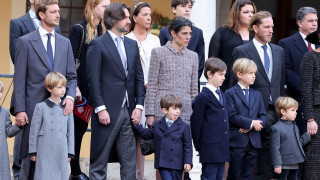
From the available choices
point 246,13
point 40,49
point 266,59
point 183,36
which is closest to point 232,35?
point 246,13

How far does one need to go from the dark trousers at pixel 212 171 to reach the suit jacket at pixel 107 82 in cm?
98

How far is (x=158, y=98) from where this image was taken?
7.79 meters

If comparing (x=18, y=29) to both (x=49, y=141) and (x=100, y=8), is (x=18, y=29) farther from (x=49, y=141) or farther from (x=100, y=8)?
(x=49, y=141)

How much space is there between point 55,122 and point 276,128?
246 centimetres

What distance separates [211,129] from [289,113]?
3.27ft

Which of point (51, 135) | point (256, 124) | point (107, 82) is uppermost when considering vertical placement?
point (107, 82)

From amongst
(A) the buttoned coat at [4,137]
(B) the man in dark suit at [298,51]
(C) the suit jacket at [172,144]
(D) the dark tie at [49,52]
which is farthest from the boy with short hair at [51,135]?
(B) the man in dark suit at [298,51]

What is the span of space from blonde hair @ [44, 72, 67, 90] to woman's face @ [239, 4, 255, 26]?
2517mm

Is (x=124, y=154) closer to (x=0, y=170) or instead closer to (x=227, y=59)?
(x=0, y=170)

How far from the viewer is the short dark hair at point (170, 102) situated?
749 centimetres

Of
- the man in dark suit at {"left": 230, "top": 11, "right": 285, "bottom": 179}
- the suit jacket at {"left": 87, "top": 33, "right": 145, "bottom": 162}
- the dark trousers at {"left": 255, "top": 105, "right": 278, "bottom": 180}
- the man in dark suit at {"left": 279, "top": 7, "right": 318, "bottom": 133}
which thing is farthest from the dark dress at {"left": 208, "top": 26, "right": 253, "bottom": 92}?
the suit jacket at {"left": 87, "top": 33, "right": 145, "bottom": 162}

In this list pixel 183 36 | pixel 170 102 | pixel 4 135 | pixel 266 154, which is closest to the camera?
pixel 170 102

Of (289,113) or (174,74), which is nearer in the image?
(174,74)

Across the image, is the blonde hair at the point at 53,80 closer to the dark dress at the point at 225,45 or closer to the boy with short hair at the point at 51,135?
the boy with short hair at the point at 51,135
